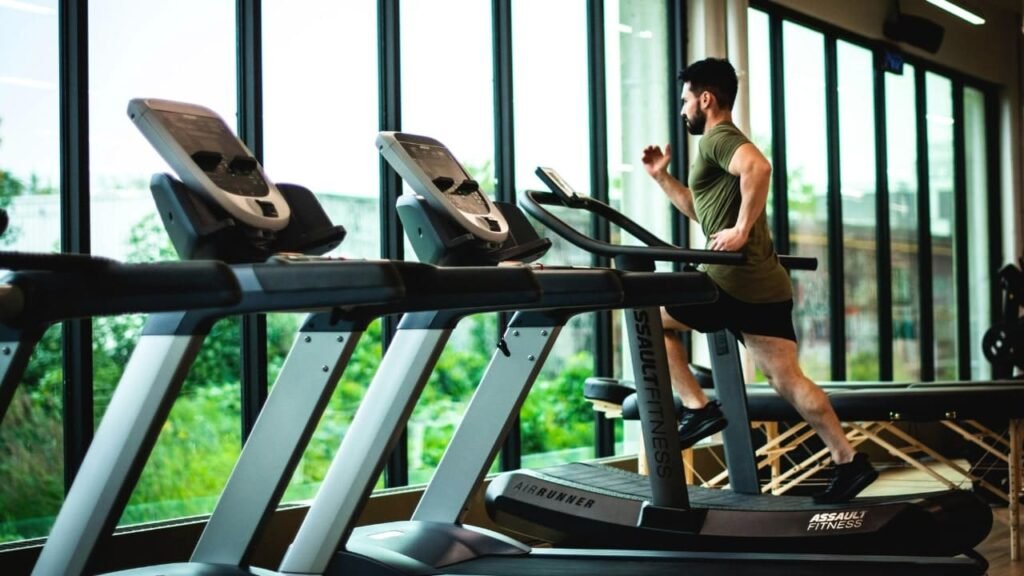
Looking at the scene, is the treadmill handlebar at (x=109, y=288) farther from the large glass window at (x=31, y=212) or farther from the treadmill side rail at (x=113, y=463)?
the large glass window at (x=31, y=212)

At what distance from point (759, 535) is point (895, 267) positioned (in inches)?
224

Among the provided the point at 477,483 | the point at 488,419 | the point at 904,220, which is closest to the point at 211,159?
the point at 488,419

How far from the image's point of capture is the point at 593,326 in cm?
626

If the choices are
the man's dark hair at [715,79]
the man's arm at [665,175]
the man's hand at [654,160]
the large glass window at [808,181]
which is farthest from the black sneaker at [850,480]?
the large glass window at [808,181]

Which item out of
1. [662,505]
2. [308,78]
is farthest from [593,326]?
[662,505]

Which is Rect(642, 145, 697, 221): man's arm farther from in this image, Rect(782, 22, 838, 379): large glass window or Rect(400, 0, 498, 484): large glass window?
Rect(782, 22, 838, 379): large glass window

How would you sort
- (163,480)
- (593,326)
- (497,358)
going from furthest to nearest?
1. (593,326)
2. (163,480)
3. (497,358)

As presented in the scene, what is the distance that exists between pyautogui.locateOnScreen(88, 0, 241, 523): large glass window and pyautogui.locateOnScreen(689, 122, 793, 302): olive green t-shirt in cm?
161

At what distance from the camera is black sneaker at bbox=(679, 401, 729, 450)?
4.01 meters

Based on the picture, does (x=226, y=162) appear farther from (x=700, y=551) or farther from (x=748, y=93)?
(x=748, y=93)

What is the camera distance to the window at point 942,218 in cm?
953

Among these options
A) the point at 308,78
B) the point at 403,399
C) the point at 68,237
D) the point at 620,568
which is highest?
the point at 308,78

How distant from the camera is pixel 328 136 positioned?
4879 millimetres

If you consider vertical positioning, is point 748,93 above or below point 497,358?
above
